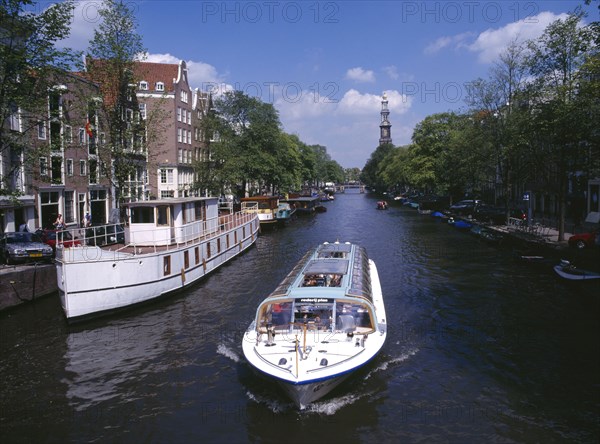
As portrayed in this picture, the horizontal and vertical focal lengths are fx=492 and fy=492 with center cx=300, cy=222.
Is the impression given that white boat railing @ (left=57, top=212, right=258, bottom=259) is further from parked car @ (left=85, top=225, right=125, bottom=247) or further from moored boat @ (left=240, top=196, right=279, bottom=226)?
moored boat @ (left=240, top=196, right=279, bottom=226)

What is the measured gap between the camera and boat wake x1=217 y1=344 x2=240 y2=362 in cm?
1791

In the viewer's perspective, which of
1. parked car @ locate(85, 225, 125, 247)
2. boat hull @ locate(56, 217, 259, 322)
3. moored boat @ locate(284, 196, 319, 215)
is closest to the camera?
boat hull @ locate(56, 217, 259, 322)

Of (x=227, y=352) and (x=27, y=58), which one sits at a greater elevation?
(x=27, y=58)

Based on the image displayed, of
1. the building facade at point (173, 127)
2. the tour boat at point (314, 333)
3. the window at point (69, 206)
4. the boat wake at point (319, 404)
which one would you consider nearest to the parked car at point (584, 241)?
the tour boat at point (314, 333)

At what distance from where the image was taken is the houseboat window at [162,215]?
93.7 ft

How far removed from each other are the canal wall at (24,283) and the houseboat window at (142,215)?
4958 millimetres

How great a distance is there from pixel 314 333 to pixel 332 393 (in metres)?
1.84

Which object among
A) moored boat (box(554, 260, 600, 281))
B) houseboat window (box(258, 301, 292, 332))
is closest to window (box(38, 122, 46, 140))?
houseboat window (box(258, 301, 292, 332))

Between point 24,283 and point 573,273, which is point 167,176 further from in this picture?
point 573,273

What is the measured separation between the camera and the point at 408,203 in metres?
107

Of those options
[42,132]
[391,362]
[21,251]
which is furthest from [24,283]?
[42,132]

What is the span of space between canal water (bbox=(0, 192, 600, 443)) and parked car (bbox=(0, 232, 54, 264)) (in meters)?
3.36

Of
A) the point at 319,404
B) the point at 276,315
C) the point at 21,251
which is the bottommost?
the point at 319,404

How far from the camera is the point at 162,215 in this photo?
28.8 metres
